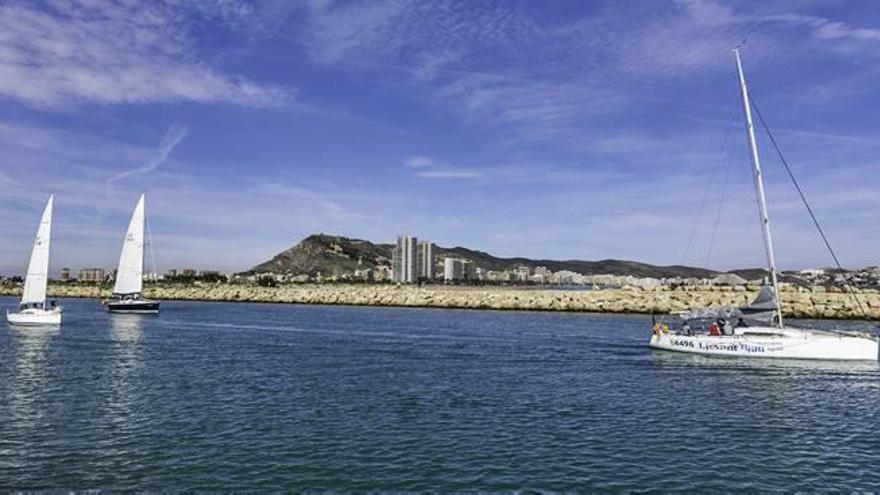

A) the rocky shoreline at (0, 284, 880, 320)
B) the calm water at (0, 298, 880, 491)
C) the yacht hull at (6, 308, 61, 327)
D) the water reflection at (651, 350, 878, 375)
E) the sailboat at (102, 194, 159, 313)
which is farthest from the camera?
the sailboat at (102, 194, 159, 313)

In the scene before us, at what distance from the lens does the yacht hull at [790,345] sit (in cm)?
4066

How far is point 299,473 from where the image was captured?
1672 cm

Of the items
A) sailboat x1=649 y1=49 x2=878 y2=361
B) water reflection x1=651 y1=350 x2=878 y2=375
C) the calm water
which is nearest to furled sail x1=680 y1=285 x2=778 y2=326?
sailboat x1=649 y1=49 x2=878 y2=361

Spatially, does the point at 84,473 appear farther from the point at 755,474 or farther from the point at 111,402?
the point at 755,474

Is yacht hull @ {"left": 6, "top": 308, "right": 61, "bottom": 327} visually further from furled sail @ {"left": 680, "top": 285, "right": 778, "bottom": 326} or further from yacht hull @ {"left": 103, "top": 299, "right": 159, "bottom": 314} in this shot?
furled sail @ {"left": 680, "top": 285, "right": 778, "bottom": 326}

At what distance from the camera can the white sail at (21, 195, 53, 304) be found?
69.7 m

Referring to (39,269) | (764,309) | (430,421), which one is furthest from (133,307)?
(430,421)

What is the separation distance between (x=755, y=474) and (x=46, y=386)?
28281 mm

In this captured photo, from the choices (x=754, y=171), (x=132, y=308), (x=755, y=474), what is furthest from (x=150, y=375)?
(x=132, y=308)

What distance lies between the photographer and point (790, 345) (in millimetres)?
41562

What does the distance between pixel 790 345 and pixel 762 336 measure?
1.76 meters

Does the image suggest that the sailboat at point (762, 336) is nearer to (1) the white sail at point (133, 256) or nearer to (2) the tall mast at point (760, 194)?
(2) the tall mast at point (760, 194)

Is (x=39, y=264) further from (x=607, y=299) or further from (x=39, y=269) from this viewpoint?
(x=607, y=299)

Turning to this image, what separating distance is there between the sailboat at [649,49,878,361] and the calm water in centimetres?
160
